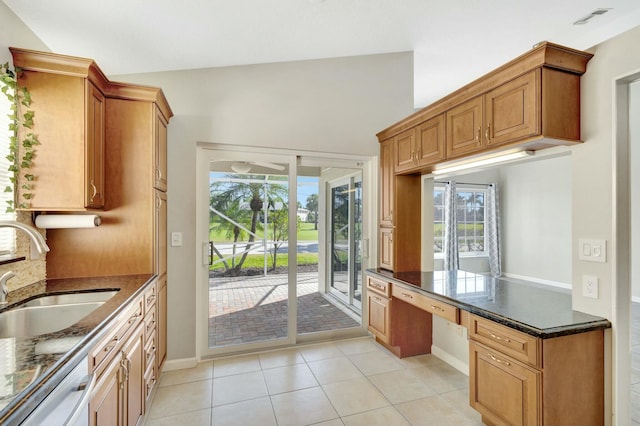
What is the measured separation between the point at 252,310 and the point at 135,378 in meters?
1.57

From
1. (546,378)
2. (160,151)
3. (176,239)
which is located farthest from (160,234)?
(546,378)

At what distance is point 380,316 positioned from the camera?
3311 mm

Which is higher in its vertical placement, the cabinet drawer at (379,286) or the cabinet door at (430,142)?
the cabinet door at (430,142)

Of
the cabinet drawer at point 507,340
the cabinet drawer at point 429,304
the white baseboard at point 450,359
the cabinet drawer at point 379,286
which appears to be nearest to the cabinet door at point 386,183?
the cabinet drawer at point 379,286

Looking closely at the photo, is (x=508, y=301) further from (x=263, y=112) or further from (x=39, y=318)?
(x=39, y=318)

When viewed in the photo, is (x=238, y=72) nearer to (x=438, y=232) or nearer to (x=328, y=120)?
(x=328, y=120)

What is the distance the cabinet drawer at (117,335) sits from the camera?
4.44ft

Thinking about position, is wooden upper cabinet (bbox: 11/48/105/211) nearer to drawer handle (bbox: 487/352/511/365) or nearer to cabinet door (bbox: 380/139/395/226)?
cabinet door (bbox: 380/139/395/226)

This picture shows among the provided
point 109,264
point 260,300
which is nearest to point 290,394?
point 260,300

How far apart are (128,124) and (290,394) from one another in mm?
2501

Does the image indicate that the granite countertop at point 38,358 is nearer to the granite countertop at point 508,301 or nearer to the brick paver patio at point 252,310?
the brick paver patio at point 252,310

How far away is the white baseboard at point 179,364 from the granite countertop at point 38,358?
145cm

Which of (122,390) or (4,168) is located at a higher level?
(4,168)

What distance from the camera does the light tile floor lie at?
2225mm
